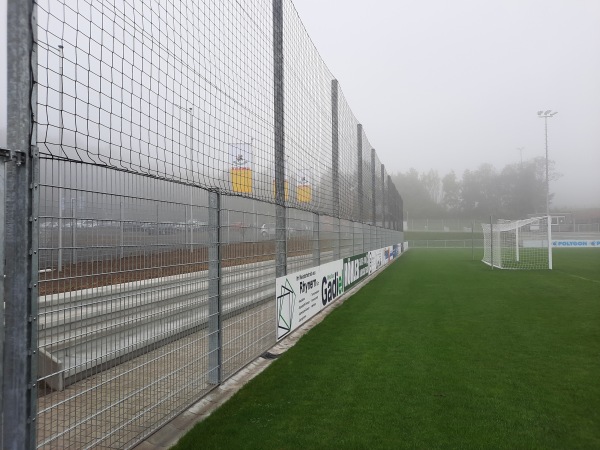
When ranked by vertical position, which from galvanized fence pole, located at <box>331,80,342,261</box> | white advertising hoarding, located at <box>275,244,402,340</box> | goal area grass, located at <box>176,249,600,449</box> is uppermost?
galvanized fence pole, located at <box>331,80,342,261</box>

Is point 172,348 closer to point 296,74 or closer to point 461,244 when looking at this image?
point 296,74

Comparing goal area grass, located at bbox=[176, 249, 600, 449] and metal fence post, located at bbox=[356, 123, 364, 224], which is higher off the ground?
metal fence post, located at bbox=[356, 123, 364, 224]

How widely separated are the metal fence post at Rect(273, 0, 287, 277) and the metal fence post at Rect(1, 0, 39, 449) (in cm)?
397

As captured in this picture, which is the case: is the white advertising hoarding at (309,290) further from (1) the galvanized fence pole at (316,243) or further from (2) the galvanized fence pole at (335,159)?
(2) the galvanized fence pole at (335,159)

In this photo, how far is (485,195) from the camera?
8706 cm

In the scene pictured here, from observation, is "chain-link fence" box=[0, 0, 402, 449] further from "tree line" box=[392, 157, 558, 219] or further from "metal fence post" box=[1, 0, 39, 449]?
"tree line" box=[392, 157, 558, 219]

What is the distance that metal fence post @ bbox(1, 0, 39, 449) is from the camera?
2240mm

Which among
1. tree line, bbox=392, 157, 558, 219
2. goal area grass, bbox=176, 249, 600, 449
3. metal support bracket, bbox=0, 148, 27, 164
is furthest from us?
tree line, bbox=392, 157, 558, 219

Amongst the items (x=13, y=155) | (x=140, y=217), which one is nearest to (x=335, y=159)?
(x=140, y=217)

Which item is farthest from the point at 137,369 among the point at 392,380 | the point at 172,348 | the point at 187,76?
the point at 392,380

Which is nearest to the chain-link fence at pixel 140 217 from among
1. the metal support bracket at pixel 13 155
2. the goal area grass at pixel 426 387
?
the metal support bracket at pixel 13 155

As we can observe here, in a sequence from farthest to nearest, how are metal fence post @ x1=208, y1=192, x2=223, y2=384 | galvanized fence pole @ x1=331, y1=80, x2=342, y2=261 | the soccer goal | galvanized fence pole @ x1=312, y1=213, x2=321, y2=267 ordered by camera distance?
the soccer goal
galvanized fence pole @ x1=331, y1=80, x2=342, y2=261
galvanized fence pole @ x1=312, y1=213, x2=321, y2=267
metal fence post @ x1=208, y1=192, x2=223, y2=384

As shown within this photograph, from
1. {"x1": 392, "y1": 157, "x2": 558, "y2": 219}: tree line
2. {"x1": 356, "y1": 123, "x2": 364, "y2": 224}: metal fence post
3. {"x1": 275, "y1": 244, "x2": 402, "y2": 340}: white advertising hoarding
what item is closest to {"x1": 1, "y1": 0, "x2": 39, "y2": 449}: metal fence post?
{"x1": 275, "y1": 244, "x2": 402, "y2": 340}: white advertising hoarding

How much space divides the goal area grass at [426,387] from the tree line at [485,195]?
75.8 meters
